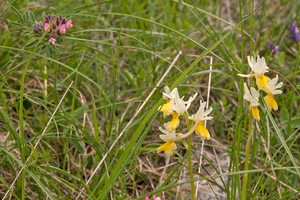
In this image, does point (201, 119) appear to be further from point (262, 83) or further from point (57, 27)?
point (57, 27)

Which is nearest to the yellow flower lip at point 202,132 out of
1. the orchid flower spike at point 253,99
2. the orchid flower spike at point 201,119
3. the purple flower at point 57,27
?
the orchid flower spike at point 201,119

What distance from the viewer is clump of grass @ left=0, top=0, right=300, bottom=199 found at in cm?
158

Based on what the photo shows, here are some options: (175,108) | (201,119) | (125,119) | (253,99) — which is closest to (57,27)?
(125,119)

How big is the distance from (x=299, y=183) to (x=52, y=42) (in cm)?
189

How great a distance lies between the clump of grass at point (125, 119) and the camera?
1581 millimetres

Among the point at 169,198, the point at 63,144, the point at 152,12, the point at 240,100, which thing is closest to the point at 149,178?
the point at 169,198

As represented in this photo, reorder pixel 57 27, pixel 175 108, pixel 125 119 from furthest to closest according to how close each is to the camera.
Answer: pixel 125 119, pixel 57 27, pixel 175 108

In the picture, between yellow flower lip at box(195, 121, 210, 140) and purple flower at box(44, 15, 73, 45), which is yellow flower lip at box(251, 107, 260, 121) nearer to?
yellow flower lip at box(195, 121, 210, 140)

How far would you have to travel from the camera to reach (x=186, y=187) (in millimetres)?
2012

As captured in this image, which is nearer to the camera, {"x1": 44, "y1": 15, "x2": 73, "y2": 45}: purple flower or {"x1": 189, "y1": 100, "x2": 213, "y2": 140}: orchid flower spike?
{"x1": 189, "y1": 100, "x2": 213, "y2": 140}: orchid flower spike

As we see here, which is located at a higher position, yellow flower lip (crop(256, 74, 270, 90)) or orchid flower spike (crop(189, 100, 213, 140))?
yellow flower lip (crop(256, 74, 270, 90))

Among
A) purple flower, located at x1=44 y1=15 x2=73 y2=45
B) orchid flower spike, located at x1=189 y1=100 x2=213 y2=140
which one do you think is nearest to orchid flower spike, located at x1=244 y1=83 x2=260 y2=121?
orchid flower spike, located at x1=189 y1=100 x2=213 y2=140

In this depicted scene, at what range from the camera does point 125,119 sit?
221cm

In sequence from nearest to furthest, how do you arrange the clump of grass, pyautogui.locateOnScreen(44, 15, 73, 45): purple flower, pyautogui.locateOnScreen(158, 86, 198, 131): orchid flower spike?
pyautogui.locateOnScreen(158, 86, 198, 131): orchid flower spike, the clump of grass, pyautogui.locateOnScreen(44, 15, 73, 45): purple flower
